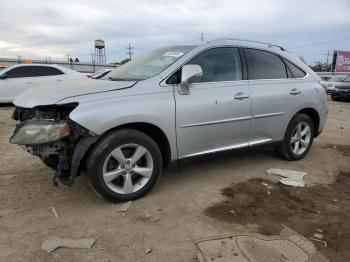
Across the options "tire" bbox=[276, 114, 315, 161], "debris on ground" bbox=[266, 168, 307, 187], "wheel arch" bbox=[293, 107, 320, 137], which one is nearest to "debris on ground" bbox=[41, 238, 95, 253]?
"debris on ground" bbox=[266, 168, 307, 187]

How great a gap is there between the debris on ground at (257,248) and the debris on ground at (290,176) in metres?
1.46

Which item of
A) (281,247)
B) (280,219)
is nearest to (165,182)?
(280,219)

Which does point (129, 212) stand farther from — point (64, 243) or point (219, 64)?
point (219, 64)

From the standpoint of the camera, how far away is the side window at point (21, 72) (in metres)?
12.9

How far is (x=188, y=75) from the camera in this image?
413 cm

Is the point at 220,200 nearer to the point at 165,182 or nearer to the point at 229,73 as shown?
the point at 165,182

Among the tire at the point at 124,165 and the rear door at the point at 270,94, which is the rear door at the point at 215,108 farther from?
the tire at the point at 124,165

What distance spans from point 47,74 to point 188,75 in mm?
10345

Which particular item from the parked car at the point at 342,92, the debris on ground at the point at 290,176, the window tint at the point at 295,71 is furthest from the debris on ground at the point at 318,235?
the parked car at the point at 342,92

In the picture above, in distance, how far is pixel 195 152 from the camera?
4500 mm

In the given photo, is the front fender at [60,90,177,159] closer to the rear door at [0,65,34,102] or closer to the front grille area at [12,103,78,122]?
the front grille area at [12,103,78,122]

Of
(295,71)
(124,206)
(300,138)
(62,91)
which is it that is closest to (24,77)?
(62,91)

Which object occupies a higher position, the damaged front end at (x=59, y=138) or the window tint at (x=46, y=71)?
the window tint at (x=46, y=71)

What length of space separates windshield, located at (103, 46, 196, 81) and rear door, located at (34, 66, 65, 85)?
8.84 m
